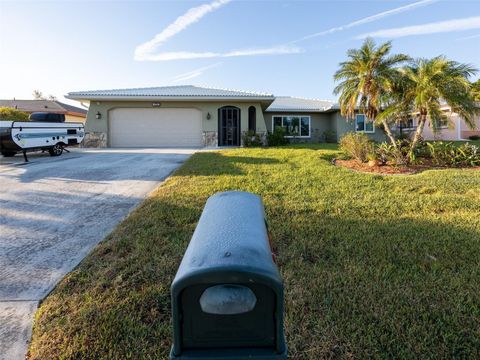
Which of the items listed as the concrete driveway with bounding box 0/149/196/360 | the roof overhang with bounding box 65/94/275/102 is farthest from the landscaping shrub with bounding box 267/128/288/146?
the concrete driveway with bounding box 0/149/196/360

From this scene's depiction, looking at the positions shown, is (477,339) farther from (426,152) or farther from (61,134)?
(61,134)

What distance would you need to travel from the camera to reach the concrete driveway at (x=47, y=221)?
274 centimetres

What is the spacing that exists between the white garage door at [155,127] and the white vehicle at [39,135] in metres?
4.40

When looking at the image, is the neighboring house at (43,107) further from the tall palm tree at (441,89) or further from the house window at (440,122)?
the house window at (440,122)

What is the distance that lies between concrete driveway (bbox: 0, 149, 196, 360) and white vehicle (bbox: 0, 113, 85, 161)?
187 cm

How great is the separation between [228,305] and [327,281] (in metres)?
1.99

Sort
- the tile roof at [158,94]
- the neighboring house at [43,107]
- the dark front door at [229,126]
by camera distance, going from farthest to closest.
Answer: the neighboring house at [43,107]
the dark front door at [229,126]
the tile roof at [158,94]

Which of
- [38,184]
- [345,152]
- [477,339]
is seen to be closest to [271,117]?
[345,152]

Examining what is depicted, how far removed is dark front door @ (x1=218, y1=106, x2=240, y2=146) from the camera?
19.2 m

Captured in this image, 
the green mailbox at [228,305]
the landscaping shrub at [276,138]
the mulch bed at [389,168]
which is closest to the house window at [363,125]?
the landscaping shrub at [276,138]

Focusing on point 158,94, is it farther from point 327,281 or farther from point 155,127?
point 327,281

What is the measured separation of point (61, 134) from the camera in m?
13.4

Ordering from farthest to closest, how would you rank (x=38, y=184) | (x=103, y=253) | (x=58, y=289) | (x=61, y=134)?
(x=61, y=134) → (x=38, y=184) → (x=103, y=253) → (x=58, y=289)

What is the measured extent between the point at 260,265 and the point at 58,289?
2.53m
